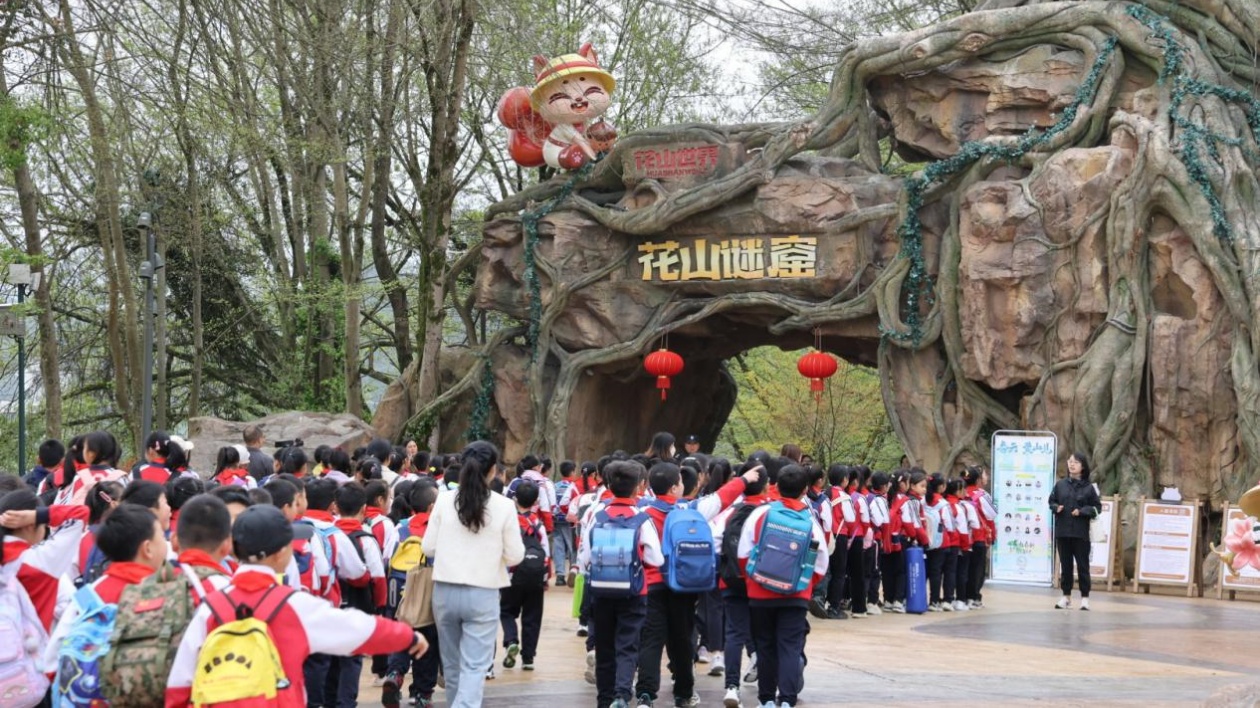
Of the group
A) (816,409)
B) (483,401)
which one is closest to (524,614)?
(483,401)

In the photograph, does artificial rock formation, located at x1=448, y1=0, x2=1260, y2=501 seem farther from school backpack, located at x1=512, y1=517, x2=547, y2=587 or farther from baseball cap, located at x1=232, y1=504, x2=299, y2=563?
baseball cap, located at x1=232, y1=504, x2=299, y2=563

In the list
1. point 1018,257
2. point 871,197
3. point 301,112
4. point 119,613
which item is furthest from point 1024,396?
point 119,613

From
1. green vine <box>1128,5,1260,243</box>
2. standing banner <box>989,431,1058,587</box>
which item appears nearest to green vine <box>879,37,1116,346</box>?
green vine <box>1128,5,1260,243</box>

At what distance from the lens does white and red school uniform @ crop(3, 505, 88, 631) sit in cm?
585

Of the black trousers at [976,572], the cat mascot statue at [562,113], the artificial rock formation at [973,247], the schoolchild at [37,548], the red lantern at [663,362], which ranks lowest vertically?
the black trousers at [976,572]

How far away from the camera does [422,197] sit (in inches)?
954

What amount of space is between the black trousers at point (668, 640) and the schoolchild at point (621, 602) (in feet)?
0.60

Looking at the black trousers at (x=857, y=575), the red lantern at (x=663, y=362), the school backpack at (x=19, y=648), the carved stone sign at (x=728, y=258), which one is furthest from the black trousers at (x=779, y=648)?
the red lantern at (x=663, y=362)

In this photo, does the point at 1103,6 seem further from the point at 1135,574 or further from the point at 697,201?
the point at 1135,574

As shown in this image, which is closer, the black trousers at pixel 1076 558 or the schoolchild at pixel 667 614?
the schoolchild at pixel 667 614

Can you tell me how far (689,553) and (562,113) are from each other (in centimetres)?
1390

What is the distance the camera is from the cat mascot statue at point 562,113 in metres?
21.3

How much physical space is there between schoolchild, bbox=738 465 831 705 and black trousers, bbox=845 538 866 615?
5.77 metres

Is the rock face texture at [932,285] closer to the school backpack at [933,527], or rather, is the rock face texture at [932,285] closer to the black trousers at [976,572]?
the black trousers at [976,572]
